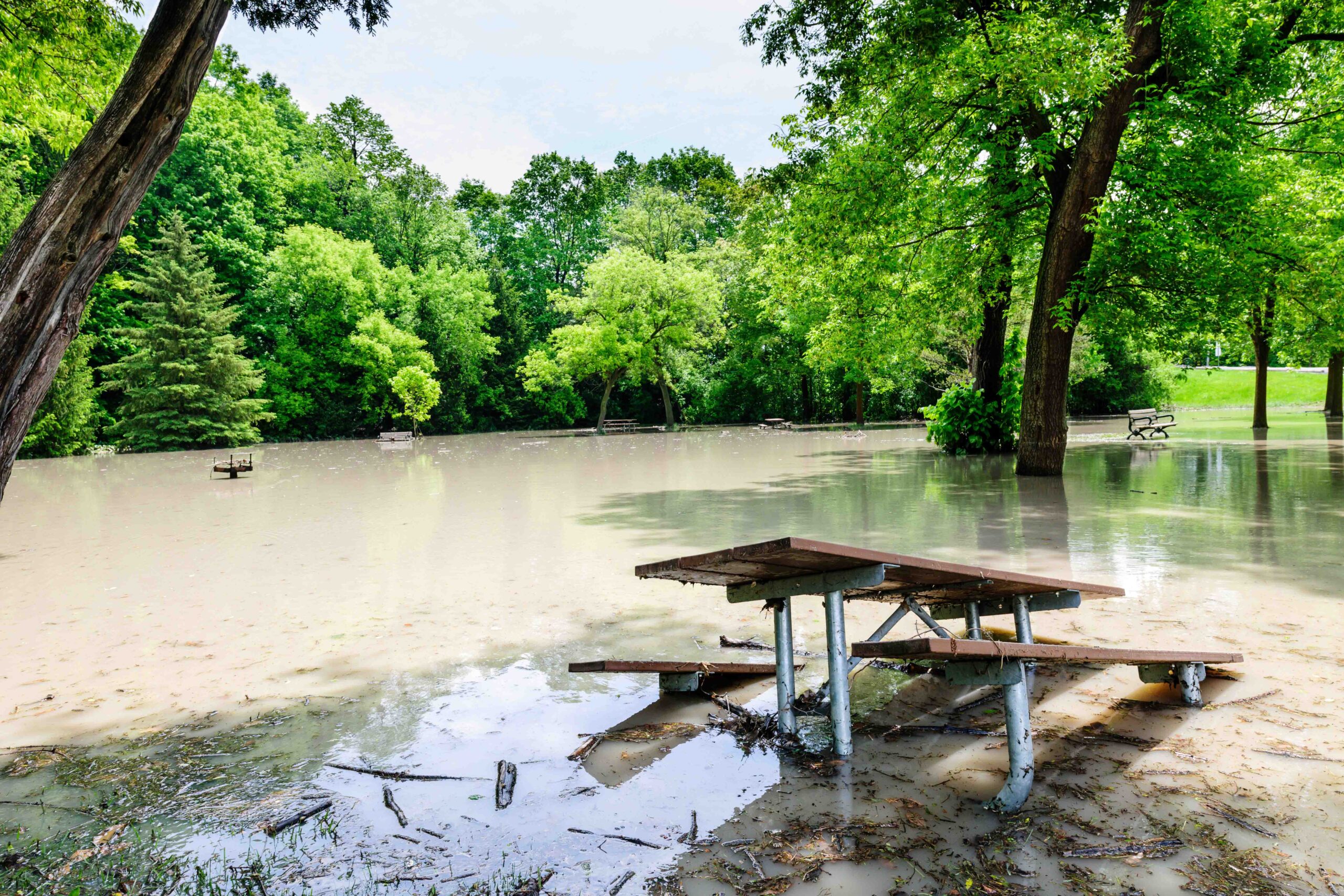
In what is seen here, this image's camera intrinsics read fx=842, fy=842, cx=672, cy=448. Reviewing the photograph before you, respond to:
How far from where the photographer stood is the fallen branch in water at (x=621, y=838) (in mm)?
2924

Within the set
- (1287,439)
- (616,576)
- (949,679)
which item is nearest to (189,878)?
(949,679)

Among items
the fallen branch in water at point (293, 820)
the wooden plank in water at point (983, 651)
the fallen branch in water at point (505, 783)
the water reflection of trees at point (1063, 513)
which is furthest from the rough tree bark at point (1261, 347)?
the fallen branch in water at point (293, 820)

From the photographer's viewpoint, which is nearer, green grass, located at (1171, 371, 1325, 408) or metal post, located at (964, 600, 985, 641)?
metal post, located at (964, 600, 985, 641)

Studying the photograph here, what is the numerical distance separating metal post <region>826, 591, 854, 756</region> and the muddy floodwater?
0.11 meters

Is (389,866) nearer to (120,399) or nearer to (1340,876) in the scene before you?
(1340,876)

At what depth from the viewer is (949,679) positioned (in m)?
3.18

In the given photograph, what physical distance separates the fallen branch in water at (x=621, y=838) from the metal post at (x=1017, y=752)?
125cm

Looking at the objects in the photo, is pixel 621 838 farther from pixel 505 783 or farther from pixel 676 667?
pixel 676 667

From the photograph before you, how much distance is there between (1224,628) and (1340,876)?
326 cm

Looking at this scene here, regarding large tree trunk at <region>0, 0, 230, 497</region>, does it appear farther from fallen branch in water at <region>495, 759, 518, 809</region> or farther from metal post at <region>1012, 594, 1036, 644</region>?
metal post at <region>1012, 594, 1036, 644</region>

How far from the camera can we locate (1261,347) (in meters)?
26.7

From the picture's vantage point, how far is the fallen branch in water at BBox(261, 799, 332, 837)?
308 centimetres

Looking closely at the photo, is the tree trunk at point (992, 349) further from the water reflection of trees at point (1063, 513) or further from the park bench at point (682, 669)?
the park bench at point (682, 669)

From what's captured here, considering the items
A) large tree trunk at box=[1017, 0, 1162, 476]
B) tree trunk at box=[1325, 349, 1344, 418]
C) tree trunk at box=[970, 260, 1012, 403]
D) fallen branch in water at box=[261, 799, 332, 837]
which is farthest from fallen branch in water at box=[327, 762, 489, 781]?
tree trunk at box=[1325, 349, 1344, 418]
